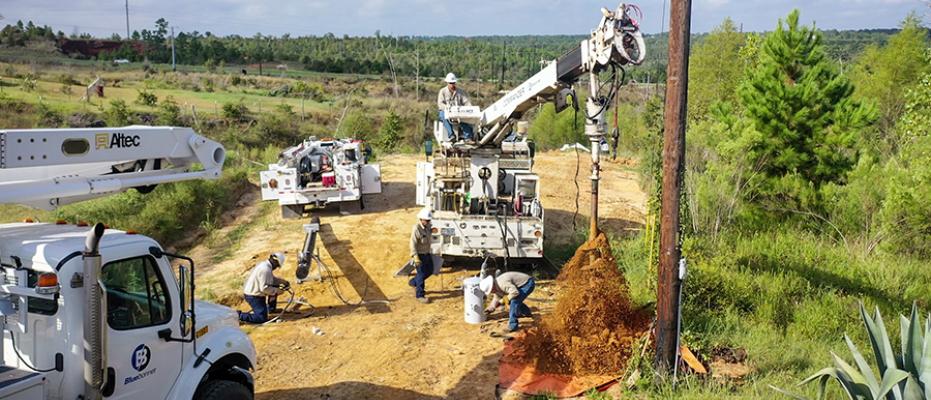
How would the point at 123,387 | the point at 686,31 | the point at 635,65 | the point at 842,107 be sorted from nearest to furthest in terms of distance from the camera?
the point at 123,387
the point at 686,31
the point at 635,65
the point at 842,107

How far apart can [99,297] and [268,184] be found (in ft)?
42.2

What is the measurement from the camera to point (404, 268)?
13797 mm

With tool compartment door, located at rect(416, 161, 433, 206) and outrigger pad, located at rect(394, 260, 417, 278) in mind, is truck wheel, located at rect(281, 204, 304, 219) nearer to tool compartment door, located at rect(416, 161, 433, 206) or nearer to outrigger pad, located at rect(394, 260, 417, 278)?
tool compartment door, located at rect(416, 161, 433, 206)

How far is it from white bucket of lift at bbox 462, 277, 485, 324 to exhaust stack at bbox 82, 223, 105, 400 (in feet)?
21.2

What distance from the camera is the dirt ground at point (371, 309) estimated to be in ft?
29.8

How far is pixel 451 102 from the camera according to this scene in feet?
44.4

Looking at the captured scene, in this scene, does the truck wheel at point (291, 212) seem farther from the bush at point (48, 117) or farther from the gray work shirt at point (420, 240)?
the bush at point (48, 117)

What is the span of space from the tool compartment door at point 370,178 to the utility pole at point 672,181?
11.4 metres

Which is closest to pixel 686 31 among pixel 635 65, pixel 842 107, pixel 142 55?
pixel 635 65

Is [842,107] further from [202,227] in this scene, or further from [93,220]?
[93,220]

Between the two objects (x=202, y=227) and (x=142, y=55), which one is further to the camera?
(x=142, y=55)

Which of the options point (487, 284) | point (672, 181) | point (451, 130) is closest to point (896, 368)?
point (672, 181)

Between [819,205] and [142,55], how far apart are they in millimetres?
85211

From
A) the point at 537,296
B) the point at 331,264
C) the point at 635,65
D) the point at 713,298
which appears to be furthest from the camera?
the point at 331,264
